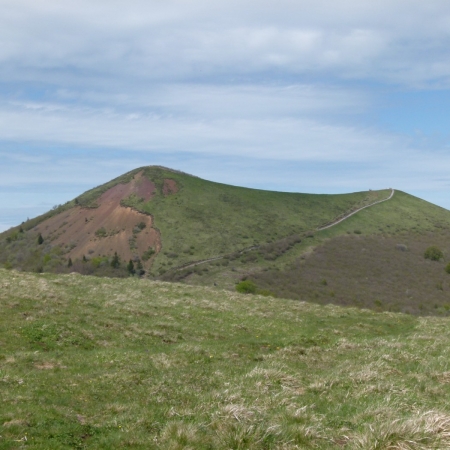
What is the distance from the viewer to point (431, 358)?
58.0 feet

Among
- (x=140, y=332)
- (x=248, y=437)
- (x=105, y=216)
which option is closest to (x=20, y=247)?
(x=105, y=216)

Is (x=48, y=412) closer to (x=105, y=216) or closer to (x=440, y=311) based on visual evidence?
(x=440, y=311)

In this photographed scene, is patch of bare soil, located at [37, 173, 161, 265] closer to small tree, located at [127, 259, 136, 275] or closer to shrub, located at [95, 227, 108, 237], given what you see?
shrub, located at [95, 227, 108, 237]

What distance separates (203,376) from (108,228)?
87.0 m

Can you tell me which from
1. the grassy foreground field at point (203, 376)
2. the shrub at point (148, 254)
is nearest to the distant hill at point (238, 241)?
the shrub at point (148, 254)

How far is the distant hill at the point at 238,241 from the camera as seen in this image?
75.6 m

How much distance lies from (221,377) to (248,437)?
19.9ft

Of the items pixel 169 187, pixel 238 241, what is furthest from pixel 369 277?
pixel 169 187

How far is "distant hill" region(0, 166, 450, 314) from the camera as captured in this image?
75.6 metres

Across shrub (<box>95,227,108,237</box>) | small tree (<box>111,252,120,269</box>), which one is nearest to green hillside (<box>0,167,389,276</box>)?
small tree (<box>111,252,120,269</box>)

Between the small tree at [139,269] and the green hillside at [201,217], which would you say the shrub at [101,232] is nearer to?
the green hillside at [201,217]

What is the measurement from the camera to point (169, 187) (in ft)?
380

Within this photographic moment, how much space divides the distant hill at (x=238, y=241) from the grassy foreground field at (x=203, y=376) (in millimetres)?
41384

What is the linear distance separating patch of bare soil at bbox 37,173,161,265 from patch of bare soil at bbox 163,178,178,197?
2.79m
